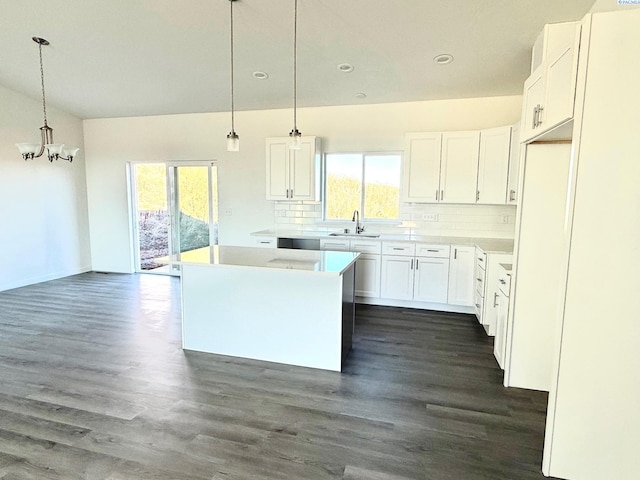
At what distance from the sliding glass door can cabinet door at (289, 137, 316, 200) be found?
5.24ft

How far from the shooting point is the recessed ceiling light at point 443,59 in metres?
3.78

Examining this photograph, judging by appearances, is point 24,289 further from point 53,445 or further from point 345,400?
point 345,400

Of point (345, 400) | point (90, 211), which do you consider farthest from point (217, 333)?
point (90, 211)

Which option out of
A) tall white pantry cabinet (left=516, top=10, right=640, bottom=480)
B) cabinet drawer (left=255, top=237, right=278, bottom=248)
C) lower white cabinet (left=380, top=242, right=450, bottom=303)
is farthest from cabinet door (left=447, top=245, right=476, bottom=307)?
tall white pantry cabinet (left=516, top=10, right=640, bottom=480)

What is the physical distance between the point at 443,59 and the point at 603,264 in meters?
2.91

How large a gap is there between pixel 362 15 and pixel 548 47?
4.96 ft

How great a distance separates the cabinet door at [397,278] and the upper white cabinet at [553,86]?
7.63 feet

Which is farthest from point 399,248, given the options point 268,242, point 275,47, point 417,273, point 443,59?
point 275,47

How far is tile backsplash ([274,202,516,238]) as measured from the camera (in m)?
4.86

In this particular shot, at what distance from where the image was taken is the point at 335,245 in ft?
16.2

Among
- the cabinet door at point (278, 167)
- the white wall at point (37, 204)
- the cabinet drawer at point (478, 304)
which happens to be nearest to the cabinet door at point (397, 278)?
the cabinet drawer at point (478, 304)

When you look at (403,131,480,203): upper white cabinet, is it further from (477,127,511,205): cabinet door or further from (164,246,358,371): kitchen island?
(164,246,358,371): kitchen island

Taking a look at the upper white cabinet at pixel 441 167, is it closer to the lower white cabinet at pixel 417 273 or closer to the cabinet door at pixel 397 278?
the lower white cabinet at pixel 417 273

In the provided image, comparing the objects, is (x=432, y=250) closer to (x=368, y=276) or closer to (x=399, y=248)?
(x=399, y=248)
